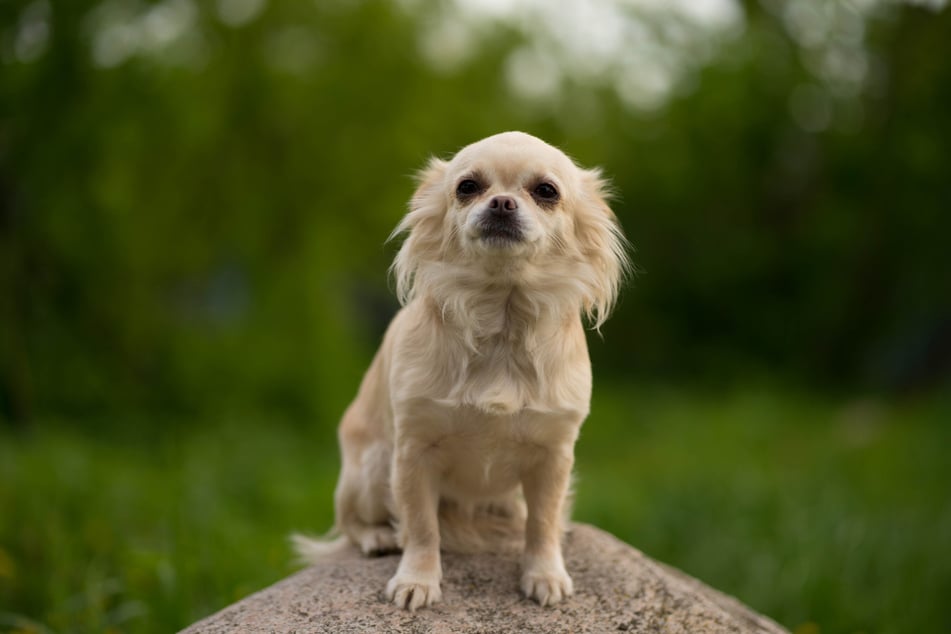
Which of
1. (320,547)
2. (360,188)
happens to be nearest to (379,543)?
(320,547)

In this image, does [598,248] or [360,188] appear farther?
[360,188]

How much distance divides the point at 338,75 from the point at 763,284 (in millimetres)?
6529

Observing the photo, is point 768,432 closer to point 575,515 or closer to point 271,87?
point 575,515

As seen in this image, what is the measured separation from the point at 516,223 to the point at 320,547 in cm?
168

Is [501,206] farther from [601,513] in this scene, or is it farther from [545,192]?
[601,513]

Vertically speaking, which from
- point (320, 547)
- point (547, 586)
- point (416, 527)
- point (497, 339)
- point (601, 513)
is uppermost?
point (497, 339)

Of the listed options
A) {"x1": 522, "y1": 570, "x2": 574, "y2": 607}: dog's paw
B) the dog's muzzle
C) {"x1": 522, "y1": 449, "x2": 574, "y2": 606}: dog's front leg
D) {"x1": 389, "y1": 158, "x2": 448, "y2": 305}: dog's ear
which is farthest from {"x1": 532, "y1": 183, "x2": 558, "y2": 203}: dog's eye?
{"x1": 522, "y1": 570, "x2": 574, "y2": 607}: dog's paw

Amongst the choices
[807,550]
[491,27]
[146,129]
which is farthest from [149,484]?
[491,27]

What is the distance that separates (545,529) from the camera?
118 inches

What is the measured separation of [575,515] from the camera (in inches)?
237

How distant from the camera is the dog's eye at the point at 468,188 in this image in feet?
9.15

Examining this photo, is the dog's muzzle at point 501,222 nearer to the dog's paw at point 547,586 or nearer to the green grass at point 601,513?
the dog's paw at point 547,586

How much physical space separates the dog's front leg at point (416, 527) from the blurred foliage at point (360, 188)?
19.1 feet

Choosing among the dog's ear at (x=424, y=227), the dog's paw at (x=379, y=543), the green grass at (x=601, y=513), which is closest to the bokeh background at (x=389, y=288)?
the green grass at (x=601, y=513)
